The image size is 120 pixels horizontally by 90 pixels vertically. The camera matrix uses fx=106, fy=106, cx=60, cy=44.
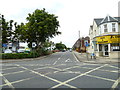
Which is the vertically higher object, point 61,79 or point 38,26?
point 38,26

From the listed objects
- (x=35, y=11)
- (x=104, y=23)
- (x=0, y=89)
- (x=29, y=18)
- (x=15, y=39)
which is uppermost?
(x=35, y=11)

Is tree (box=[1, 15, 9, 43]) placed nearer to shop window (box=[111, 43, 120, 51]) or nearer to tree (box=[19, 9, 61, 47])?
tree (box=[19, 9, 61, 47])

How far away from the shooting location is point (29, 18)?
79.3 feet

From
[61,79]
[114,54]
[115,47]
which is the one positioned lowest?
[61,79]

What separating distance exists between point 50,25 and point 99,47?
11570 millimetres

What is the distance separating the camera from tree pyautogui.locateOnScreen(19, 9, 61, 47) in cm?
2225

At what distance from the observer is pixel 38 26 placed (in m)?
22.4

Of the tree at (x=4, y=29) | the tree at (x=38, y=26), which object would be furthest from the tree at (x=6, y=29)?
the tree at (x=38, y=26)

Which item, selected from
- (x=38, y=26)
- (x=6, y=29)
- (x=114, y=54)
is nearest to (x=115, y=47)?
(x=114, y=54)

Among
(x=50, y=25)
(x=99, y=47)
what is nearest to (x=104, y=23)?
(x=99, y=47)

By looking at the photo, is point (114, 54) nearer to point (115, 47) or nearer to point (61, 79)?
point (115, 47)

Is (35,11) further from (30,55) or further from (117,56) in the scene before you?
(117,56)

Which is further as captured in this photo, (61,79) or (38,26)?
(38,26)

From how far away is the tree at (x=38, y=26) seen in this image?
22250mm
